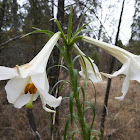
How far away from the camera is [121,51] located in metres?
0.79

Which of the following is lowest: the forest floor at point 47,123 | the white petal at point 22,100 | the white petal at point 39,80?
the forest floor at point 47,123

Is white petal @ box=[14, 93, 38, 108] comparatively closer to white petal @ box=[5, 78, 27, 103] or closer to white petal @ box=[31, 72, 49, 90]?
white petal @ box=[5, 78, 27, 103]

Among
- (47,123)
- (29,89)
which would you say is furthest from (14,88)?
(47,123)

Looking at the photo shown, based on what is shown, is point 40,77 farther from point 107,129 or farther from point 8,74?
point 107,129

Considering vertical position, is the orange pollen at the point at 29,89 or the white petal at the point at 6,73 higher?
the white petal at the point at 6,73

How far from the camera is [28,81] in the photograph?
0.70 meters

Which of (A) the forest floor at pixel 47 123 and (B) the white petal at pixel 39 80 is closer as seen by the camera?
(B) the white petal at pixel 39 80

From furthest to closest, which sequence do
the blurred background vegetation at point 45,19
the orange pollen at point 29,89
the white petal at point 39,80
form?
the blurred background vegetation at point 45,19, the orange pollen at point 29,89, the white petal at point 39,80

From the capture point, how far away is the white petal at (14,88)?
2.07 feet

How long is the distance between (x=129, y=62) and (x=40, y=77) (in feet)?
1.51

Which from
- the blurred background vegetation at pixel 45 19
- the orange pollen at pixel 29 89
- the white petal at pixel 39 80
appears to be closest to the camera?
the white petal at pixel 39 80

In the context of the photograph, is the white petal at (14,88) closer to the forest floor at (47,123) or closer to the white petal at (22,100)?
the white petal at (22,100)

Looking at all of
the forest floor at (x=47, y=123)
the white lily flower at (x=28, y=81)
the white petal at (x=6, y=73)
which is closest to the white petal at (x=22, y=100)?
the white lily flower at (x=28, y=81)

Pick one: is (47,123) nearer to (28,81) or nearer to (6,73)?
(28,81)
